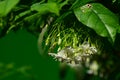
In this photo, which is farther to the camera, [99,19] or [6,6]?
[99,19]

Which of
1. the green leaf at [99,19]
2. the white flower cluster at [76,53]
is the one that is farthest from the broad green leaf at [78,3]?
the white flower cluster at [76,53]

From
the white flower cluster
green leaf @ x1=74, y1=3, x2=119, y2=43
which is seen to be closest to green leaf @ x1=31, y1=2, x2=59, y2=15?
green leaf @ x1=74, y1=3, x2=119, y2=43

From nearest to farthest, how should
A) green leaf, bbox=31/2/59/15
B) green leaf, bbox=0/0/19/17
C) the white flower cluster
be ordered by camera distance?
green leaf, bbox=0/0/19/17
green leaf, bbox=31/2/59/15
the white flower cluster

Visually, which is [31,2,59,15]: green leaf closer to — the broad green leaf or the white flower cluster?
the broad green leaf

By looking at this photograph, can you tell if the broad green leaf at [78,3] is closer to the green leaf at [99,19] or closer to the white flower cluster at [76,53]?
the green leaf at [99,19]

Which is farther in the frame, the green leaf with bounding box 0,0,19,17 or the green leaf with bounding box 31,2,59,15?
the green leaf with bounding box 31,2,59,15

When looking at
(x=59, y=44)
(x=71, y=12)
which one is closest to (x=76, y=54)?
(x=59, y=44)

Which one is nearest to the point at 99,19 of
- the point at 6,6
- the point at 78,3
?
the point at 78,3

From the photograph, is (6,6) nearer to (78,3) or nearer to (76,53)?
(78,3)

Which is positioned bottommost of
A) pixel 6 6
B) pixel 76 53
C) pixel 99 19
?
pixel 76 53
